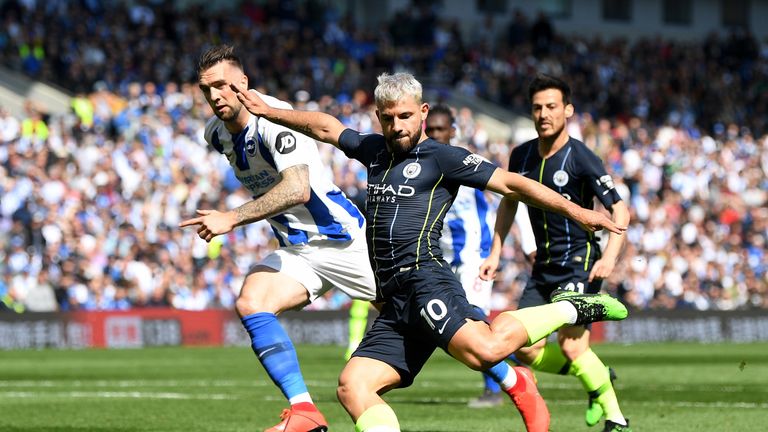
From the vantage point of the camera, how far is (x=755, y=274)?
30734 mm

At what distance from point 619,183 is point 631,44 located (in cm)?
1663

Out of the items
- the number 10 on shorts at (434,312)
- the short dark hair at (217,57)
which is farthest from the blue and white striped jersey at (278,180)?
the number 10 on shorts at (434,312)

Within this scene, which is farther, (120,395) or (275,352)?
(120,395)

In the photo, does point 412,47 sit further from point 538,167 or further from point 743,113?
point 538,167

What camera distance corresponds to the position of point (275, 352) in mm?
8633

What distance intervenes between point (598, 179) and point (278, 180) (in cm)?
216

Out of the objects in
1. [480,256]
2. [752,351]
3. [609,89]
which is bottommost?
[752,351]

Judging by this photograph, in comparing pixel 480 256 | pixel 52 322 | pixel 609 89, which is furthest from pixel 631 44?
pixel 480 256

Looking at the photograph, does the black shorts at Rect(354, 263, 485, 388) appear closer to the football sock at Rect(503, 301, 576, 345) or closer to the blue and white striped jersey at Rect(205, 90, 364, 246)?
the football sock at Rect(503, 301, 576, 345)

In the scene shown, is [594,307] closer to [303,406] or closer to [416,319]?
[416,319]

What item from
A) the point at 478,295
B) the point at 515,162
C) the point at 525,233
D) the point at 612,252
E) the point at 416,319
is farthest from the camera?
the point at 478,295

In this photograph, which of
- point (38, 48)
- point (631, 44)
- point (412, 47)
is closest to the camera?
point (38, 48)

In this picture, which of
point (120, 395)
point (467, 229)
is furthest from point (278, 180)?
point (120, 395)

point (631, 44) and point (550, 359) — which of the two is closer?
point (550, 359)
